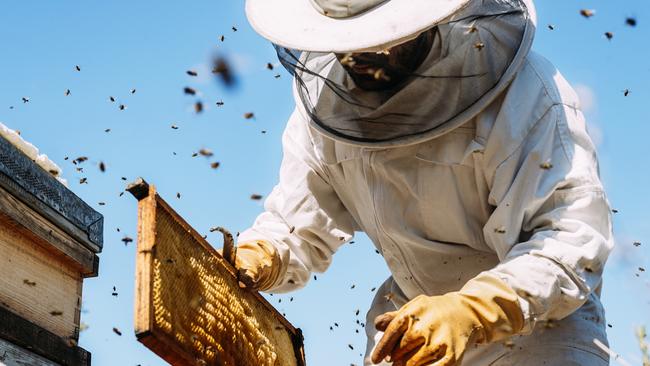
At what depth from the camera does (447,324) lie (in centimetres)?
264

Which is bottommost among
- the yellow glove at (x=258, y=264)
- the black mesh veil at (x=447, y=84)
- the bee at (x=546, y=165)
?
the bee at (x=546, y=165)

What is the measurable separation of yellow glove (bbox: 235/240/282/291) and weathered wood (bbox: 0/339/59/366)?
37.1 inches

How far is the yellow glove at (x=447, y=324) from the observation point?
2643 mm

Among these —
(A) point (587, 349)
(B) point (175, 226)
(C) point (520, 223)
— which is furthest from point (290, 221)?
(A) point (587, 349)

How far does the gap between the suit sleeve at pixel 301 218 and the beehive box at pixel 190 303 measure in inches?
8.7

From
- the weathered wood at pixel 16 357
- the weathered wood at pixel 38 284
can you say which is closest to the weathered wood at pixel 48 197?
the weathered wood at pixel 38 284

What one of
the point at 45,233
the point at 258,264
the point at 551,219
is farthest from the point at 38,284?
the point at 551,219

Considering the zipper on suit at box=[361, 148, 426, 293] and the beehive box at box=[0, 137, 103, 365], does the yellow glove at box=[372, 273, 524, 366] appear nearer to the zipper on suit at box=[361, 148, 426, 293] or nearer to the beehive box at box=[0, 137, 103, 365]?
the zipper on suit at box=[361, 148, 426, 293]

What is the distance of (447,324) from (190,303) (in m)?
0.75

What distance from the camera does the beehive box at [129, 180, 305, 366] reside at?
8.46ft

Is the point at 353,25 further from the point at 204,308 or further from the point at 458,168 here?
the point at 204,308

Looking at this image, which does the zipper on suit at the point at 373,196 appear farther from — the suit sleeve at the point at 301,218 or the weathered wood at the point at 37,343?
the weathered wood at the point at 37,343

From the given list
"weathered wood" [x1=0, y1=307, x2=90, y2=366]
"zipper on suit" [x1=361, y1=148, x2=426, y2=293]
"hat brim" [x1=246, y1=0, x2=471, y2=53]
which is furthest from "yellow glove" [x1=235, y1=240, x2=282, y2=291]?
"weathered wood" [x1=0, y1=307, x2=90, y2=366]

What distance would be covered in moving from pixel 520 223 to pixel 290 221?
3.01 ft
